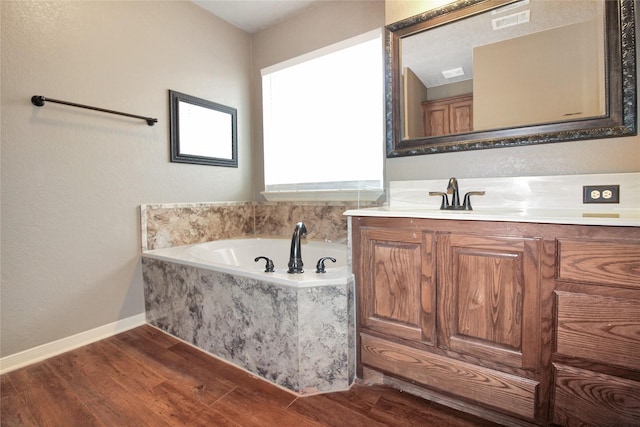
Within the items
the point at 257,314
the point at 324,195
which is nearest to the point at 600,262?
the point at 257,314

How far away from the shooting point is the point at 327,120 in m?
2.39

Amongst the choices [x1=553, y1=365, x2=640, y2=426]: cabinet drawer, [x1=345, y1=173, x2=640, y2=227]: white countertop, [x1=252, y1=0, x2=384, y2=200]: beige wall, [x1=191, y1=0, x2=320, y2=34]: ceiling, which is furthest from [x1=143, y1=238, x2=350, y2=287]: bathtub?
[x1=191, y1=0, x2=320, y2=34]: ceiling

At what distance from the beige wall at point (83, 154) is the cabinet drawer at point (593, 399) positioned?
2534 millimetres

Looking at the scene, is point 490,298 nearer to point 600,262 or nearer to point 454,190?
point 600,262

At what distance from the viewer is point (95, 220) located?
192 centimetres

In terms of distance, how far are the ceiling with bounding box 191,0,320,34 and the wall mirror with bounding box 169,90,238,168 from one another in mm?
810

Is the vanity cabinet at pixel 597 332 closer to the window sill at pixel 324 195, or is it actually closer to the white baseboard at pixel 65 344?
the window sill at pixel 324 195

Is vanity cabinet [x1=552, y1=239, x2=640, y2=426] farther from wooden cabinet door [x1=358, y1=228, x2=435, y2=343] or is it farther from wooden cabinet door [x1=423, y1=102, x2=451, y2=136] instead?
wooden cabinet door [x1=423, y1=102, x2=451, y2=136]

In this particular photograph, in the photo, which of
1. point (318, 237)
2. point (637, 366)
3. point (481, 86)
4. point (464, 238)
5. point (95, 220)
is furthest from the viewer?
point (318, 237)

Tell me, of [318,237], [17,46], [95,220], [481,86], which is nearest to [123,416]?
[95,220]

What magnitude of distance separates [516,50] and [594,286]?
4.09 ft

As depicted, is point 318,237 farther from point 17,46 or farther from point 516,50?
point 17,46

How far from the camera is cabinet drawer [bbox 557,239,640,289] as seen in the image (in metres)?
0.91

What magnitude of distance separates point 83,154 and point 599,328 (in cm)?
275
